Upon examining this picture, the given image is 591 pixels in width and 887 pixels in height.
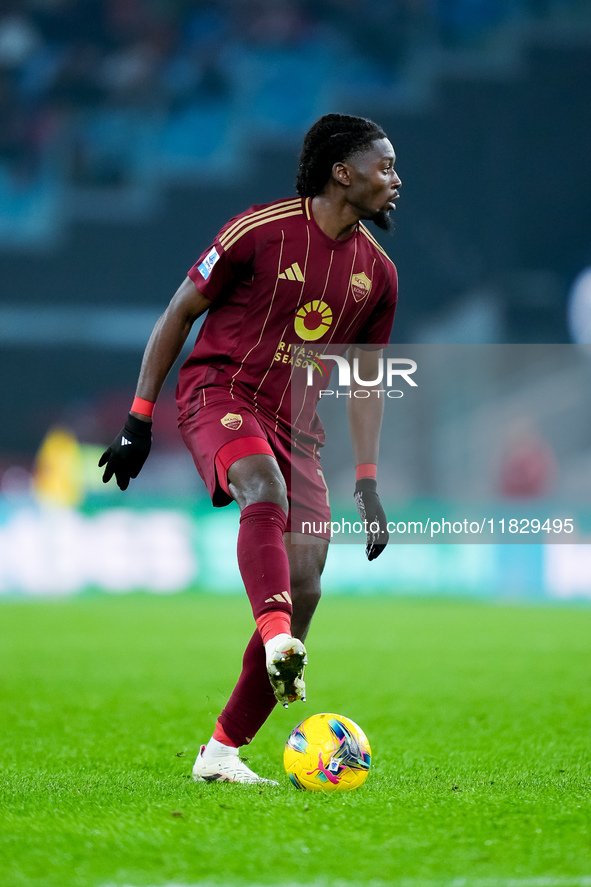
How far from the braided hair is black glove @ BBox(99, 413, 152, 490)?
938 millimetres

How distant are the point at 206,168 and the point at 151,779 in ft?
60.0

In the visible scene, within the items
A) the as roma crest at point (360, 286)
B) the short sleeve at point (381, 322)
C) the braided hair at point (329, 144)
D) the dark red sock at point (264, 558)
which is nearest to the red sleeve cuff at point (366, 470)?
the short sleeve at point (381, 322)

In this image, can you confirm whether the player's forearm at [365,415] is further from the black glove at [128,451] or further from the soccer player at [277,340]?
the black glove at [128,451]

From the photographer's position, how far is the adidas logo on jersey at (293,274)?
10.5 ft

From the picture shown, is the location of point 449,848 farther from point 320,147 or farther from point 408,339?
point 408,339

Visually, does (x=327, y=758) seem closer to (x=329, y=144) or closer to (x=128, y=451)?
(x=128, y=451)

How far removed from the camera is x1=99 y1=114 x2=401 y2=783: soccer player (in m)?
3.17

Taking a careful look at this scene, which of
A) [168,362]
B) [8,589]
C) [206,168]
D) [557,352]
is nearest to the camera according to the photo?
[168,362]

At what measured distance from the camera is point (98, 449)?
17.5 m

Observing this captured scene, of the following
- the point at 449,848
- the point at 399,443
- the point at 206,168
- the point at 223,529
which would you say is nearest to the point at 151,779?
the point at 449,848

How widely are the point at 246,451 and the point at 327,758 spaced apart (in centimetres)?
90

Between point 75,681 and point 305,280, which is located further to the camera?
point 75,681

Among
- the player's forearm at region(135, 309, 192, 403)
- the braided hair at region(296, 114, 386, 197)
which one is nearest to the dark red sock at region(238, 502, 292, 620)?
the player's forearm at region(135, 309, 192, 403)

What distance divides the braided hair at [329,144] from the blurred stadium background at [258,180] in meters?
10.1
